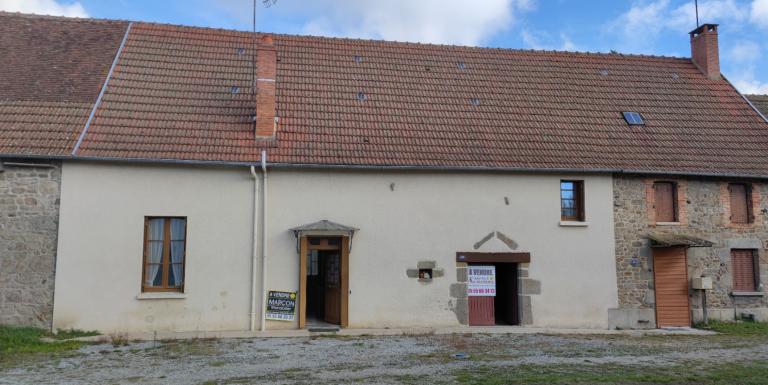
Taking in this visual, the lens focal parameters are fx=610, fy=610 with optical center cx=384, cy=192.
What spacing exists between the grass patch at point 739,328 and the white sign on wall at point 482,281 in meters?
5.08

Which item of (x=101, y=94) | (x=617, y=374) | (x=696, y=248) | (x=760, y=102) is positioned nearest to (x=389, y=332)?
(x=617, y=374)

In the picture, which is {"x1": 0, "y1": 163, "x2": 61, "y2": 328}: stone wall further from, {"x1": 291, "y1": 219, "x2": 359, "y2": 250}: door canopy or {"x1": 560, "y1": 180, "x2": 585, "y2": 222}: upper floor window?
{"x1": 560, "y1": 180, "x2": 585, "y2": 222}: upper floor window

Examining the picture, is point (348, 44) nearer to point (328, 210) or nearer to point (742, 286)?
point (328, 210)

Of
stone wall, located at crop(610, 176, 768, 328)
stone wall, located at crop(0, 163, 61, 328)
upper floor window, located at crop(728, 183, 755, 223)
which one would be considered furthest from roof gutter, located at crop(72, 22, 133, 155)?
upper floor window, located at crop(728, 183, 755, 223)

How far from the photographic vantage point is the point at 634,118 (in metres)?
16.4

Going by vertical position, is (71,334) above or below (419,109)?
below

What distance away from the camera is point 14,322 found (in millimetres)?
12156

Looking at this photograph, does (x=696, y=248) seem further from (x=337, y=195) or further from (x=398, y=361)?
(x=398, y=361)

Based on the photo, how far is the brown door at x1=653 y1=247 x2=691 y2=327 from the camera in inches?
573

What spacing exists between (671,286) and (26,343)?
13.9 metres

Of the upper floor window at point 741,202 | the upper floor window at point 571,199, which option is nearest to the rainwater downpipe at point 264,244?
the upper floor window at point 571,199

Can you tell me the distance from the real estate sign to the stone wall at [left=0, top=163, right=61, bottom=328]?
4.33 meters

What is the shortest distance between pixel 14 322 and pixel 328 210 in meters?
6.66

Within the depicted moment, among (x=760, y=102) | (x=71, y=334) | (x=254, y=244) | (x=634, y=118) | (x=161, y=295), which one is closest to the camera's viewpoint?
(x=71, y=334)
